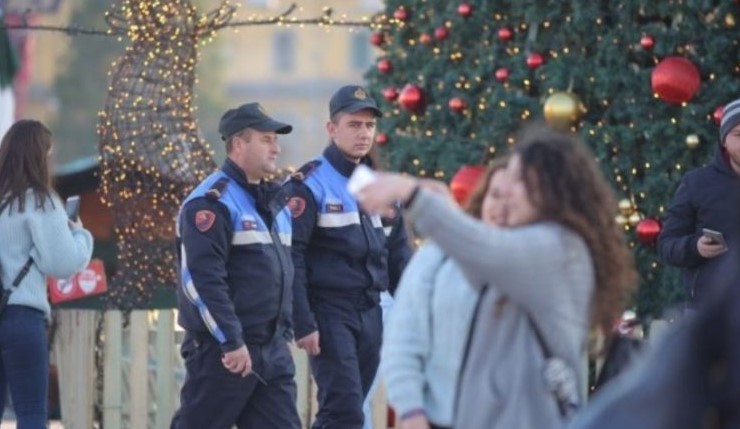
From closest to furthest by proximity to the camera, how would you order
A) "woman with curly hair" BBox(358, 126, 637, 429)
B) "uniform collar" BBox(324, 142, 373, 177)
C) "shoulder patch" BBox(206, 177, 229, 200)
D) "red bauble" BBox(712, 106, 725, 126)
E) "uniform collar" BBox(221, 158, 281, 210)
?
"woman with curly hair" BBox(358, 126, 637, 429)
"shoulder patch" BBox(206, 177, 229, 200)
"uniform collar" BBox(221, 158, 281, 210)
"uniform collar" BBox(324, 142, 373, 177)
"red bauble" BBox(712, 106, 725, 126)

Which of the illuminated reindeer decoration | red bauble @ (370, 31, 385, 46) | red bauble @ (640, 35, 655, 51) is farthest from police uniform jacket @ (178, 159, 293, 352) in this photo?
red bauble @ (370, 31, 385, 46)

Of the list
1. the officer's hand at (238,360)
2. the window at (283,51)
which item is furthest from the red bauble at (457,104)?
the window at (283,51)

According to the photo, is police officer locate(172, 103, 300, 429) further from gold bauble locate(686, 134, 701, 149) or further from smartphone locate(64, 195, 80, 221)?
gold bauble locate(686, 134, 701, 149)

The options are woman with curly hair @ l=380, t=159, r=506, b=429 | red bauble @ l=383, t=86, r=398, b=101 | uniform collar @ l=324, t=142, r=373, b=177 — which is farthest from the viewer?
red bauble @ l=383, t=86, r=398, b=101

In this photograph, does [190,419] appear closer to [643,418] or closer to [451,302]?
[451,302]

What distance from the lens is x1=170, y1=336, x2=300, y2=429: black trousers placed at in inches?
338

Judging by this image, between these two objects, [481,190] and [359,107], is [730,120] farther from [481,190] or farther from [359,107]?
[481,190]

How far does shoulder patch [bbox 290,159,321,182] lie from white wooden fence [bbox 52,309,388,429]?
284 centimetres

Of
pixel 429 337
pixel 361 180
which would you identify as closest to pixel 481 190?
pixel 429 337

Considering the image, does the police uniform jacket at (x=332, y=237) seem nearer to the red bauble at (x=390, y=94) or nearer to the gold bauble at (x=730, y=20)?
the gold bauble at (x=730, y=20)

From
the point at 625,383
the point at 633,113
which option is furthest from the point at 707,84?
the point at 625,383

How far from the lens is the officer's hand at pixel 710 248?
9.00 m

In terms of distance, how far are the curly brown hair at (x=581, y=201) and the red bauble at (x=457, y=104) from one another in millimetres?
7839

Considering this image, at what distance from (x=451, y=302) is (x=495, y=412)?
0.39 meters
